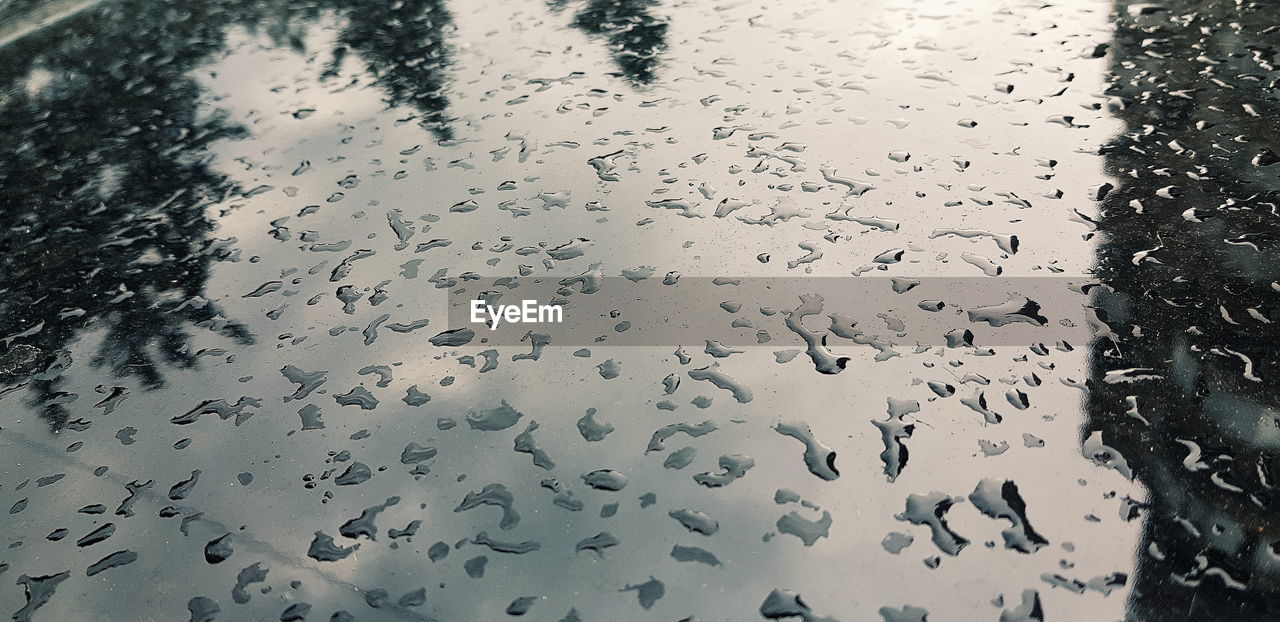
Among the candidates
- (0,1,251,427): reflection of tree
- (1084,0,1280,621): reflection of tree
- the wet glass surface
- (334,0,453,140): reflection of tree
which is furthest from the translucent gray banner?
(334,0,453,140): reflection of tree

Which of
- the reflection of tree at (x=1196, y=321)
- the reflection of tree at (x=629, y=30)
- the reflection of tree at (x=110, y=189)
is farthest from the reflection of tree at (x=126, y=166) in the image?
the reflection of tree at (x=1196, y=321)

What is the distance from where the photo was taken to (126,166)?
2.24 metres

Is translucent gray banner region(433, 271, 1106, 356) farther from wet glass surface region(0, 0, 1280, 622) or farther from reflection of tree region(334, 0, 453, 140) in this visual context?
reflection of tree region(334, 0, 453, 140)

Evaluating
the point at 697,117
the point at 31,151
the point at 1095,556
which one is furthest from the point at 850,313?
the point at 31,151

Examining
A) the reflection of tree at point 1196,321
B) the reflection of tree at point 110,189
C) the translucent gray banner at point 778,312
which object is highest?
the reflection of tree at point 1196,321

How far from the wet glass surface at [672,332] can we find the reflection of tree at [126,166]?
0.04 ft

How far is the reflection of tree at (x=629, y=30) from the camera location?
97.0 inches

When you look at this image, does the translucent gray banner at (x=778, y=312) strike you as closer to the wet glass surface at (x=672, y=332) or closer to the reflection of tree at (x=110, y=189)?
the wet glass surface at (x=672, y=332)

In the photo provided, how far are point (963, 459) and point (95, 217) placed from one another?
1929 mm

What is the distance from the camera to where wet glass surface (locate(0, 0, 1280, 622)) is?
3.84 ft

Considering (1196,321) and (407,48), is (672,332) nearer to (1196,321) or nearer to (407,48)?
(1196,321)

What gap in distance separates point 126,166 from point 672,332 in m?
1.55

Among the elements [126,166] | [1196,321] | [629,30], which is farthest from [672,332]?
[126,166]

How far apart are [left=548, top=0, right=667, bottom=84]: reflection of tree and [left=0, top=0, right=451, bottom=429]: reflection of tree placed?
457 millimetres
